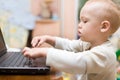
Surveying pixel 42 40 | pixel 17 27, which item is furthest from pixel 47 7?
pixel 42 40

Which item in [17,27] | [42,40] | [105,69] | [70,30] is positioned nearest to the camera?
[105,69]

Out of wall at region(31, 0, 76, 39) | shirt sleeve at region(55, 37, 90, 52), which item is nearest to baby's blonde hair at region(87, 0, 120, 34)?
shirt sleeve at region(55, 37, 90, 52)

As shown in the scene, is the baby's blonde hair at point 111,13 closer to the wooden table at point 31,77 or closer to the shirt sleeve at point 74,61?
the shirt sleeve at point 74,61

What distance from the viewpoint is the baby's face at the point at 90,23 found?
3.15ft

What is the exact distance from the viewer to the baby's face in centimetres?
96

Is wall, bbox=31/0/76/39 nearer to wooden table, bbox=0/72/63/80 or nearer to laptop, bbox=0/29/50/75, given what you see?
laptop, bbox=0/29/50/75

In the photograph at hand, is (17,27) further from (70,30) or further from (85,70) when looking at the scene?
(85,70)

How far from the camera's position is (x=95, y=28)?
966 mm

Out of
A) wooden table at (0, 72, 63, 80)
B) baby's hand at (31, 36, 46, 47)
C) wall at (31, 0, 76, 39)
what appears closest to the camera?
wooden table at (0, 72, 63, 80)

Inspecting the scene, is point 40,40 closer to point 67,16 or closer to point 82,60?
point 82,60

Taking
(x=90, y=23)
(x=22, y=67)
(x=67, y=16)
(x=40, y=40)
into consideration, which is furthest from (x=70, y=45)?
(x=67, y=16)

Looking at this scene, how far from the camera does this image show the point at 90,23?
0.97m

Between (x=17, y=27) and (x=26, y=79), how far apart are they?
105 inches

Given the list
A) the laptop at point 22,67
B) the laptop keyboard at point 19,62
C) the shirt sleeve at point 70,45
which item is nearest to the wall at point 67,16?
the shirt sleeve at point 70,45
